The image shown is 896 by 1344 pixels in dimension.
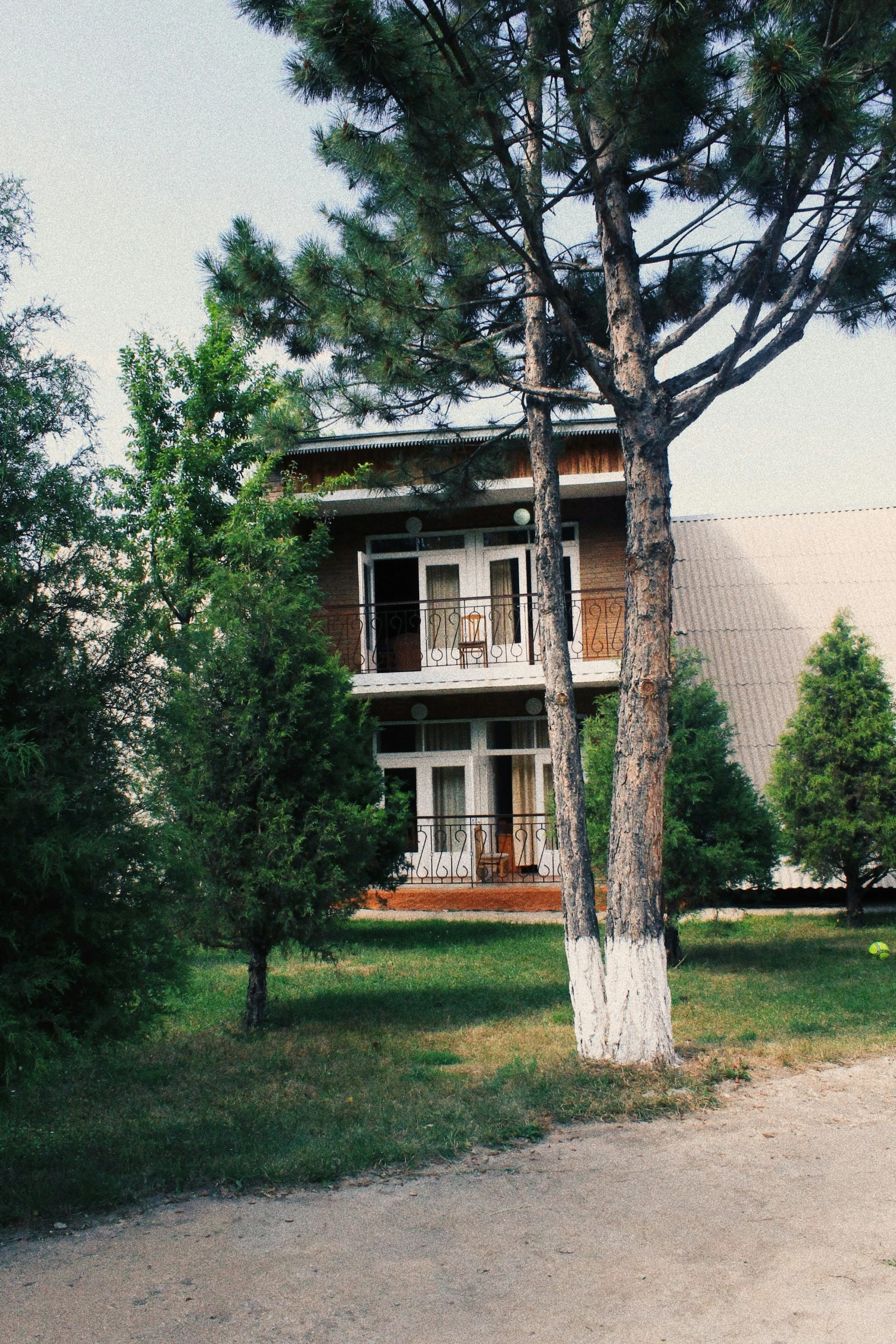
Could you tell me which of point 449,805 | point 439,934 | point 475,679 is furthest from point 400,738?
point 439,934

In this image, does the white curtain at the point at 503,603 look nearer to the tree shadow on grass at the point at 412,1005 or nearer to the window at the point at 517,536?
the window at the point at 517,536

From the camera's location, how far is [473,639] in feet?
62.7

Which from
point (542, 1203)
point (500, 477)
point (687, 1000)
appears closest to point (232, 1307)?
point (542, 1203)

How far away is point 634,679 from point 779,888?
10.0m

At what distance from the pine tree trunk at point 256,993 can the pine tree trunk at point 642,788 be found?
312cm

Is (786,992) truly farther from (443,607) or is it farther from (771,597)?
(771,597)

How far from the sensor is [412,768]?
19344 millimetres

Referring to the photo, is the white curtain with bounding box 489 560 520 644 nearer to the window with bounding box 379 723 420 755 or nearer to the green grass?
the window with bounding box 379 723 420 755

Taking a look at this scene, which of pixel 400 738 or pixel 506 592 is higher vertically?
pixel 506 592

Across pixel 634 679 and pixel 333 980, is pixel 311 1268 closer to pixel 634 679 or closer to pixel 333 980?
pixel 634 679

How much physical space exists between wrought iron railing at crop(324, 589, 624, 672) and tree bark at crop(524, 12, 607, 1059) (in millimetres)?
9121

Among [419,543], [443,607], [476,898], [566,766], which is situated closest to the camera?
[566,766]

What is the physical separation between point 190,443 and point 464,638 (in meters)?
5.63

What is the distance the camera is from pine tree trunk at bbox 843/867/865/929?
14.8 meters
